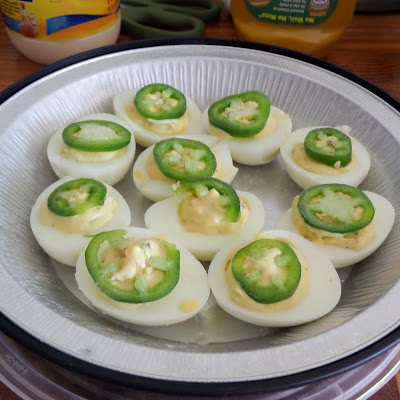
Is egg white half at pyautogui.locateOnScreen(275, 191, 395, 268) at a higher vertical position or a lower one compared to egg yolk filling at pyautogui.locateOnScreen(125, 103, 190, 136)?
lower

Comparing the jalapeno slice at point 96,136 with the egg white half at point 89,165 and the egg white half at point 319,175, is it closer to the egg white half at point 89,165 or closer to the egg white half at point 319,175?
the egg white half at point 89,165

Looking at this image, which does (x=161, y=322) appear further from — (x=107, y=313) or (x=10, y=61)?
(x=10, y=61)

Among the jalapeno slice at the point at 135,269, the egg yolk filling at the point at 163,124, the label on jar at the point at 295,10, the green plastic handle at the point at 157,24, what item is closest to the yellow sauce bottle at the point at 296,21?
the label on jar at the point at 295,10

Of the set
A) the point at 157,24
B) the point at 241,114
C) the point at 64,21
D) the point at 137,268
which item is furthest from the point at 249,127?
the point at 157,24

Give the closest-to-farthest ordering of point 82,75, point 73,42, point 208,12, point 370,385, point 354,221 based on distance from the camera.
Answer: point 370,385, point 354,221, point 82,75, point 73,42, point 208,12

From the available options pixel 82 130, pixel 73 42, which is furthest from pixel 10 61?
pixel 82 130

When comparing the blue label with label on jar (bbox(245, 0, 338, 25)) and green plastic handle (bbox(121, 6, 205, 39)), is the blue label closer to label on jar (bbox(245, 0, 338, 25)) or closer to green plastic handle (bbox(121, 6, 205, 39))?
green plastic handle (bbox(121, 6, 205, 39))

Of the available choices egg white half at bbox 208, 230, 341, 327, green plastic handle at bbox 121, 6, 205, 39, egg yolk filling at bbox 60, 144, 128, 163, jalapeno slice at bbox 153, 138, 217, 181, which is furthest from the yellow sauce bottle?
egg white half at bbox 208, 230, 341, 327
